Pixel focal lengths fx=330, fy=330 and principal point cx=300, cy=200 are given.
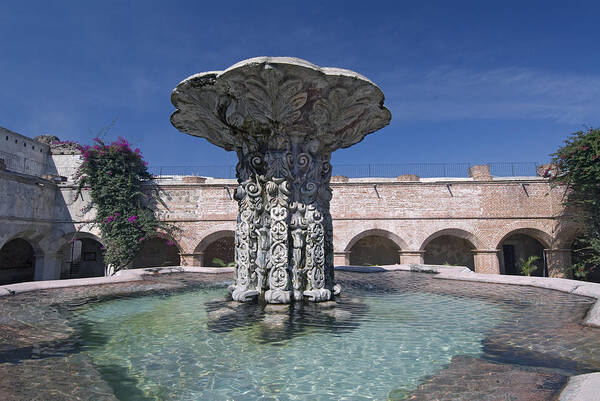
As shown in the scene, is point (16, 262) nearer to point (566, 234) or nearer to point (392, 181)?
point (392, 181)

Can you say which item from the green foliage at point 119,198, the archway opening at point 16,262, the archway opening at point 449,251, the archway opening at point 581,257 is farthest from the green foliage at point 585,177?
the archway opening at point 16,262

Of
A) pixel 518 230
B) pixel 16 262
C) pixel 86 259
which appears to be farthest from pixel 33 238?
pixel 518 230

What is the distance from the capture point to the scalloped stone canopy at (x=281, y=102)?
3715 mm

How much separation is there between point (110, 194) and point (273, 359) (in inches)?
551

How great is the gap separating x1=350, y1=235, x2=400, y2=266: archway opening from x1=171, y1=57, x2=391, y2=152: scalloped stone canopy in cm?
1221

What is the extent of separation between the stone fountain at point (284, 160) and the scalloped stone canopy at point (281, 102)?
13mm

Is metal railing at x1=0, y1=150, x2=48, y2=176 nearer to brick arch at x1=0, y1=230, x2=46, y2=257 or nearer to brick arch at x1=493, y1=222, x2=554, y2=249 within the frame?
brick arch at x1=0, y1=230, x2=46, y2=257

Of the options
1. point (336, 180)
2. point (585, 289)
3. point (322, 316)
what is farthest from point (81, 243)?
point (585, 289)

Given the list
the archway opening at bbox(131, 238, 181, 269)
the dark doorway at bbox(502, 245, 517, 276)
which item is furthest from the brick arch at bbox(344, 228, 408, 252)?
the archway opening at bbox(131, 238, 181, 269)

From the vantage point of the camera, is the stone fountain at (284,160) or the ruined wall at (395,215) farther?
the ruined wall at (395,215)

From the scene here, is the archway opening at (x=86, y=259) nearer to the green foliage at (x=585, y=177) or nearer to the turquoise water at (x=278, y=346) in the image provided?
the turquoise water at (x=278, y=346)

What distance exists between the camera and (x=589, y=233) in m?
12.6

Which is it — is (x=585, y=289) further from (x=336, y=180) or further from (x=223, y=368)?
(x=336, y=180)

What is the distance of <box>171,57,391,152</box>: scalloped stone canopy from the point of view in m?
3.71
